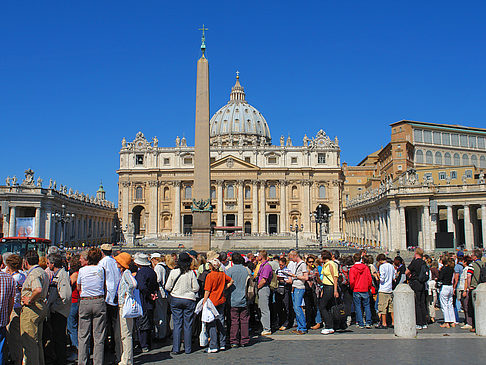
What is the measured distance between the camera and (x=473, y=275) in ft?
33.1

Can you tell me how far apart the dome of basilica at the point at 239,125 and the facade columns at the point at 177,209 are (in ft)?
87.9

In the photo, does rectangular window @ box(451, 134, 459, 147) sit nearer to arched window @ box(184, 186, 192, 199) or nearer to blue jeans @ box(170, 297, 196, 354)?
arched window @ box(184, 186, 192, 199)

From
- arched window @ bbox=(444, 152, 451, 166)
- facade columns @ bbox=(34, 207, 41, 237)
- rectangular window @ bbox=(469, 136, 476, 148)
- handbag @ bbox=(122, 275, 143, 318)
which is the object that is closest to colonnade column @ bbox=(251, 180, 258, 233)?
arched window @ bbox=(444, 152, 451, 166)

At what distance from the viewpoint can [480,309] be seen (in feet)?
31.2

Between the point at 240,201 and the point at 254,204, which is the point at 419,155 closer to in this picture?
the point at 254,204

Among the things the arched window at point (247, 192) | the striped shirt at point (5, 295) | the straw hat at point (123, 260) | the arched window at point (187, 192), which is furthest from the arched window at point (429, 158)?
the striped shirt at point (5, 295)

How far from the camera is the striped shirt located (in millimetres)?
6297

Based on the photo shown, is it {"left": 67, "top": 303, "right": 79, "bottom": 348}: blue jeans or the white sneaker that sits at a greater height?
{"left": 67, "top": 303, "right": 79, "bottom": 348}: blue jeans

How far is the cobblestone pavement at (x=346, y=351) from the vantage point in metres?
7.79

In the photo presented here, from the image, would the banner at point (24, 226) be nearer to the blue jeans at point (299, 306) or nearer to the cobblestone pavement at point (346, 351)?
the cobblestone pavement at point (346, 351)

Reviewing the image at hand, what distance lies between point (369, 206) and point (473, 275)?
47675mm

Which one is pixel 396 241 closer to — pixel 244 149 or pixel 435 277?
pixel 435 277

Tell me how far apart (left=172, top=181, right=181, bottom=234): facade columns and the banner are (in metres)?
34.2

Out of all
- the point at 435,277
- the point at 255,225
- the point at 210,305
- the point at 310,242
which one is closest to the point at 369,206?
the point at 310,242
